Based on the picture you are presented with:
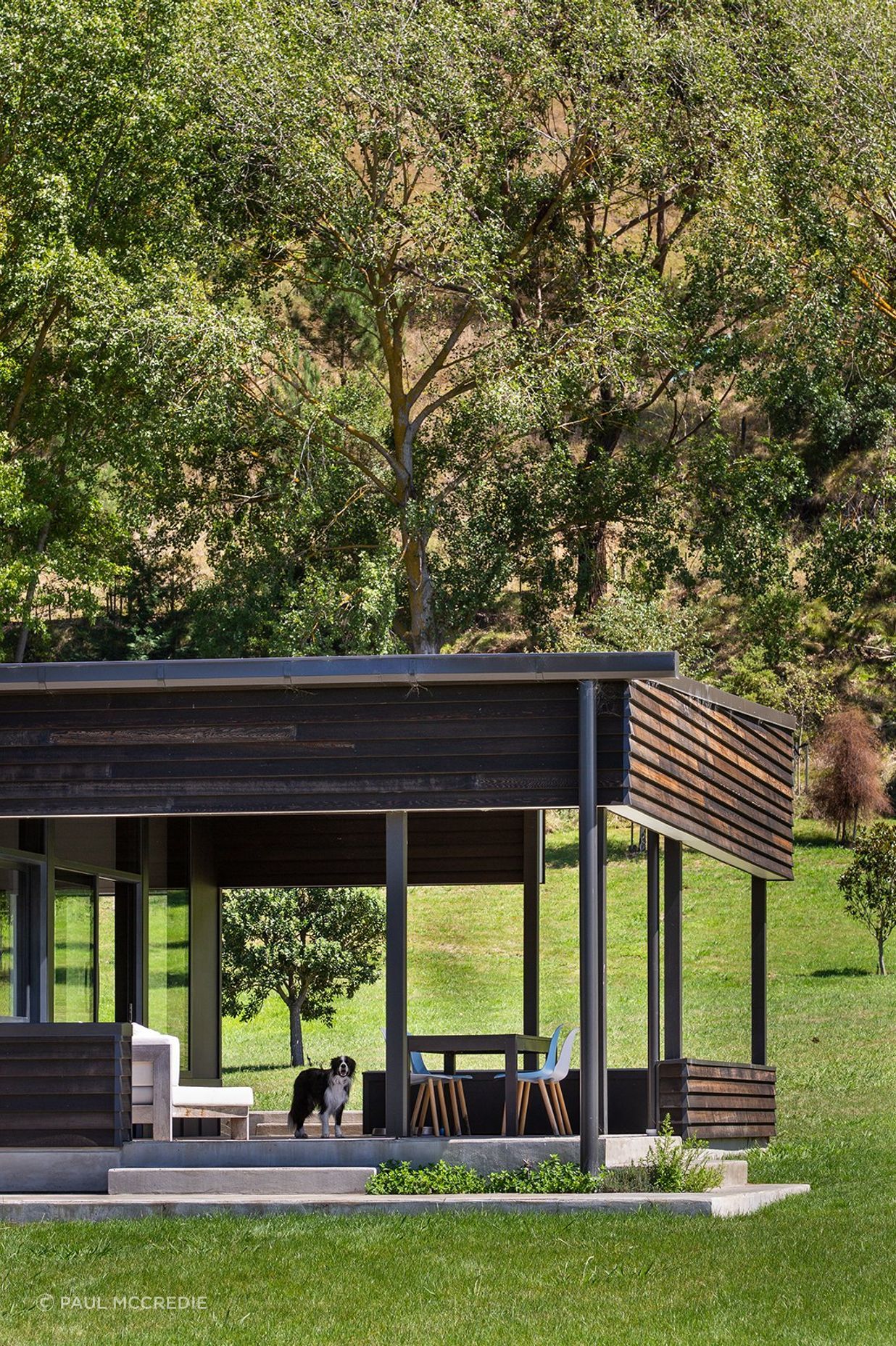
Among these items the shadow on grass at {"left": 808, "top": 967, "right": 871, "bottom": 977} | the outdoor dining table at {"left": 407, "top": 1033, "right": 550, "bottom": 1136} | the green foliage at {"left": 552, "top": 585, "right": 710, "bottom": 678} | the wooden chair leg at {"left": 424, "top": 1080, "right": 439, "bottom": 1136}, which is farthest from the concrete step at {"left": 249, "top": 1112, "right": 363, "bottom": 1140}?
the shadow on grass at {"left": 808, "top": 967, "right": 871, "bottom": 977}

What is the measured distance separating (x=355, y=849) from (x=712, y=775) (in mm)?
4287

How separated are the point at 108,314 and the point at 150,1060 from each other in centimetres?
1461

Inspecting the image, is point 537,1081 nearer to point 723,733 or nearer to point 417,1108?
point 417,1108

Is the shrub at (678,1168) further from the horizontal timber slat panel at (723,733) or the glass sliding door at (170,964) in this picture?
the glass sliding door at (170,964)

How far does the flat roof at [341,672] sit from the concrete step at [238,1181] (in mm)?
2738

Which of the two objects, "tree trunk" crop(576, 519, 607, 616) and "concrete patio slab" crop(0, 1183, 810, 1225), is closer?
"concrete patio slab" crop(0, 1183, 810, 1225)

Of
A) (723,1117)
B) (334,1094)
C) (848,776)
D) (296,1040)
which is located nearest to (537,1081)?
(334,1094)

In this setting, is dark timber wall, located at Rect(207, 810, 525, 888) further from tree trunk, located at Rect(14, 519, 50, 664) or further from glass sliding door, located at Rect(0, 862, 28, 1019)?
tree trunk, located at Rect(14, 519, 50, 664)

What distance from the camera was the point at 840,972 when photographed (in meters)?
26.1

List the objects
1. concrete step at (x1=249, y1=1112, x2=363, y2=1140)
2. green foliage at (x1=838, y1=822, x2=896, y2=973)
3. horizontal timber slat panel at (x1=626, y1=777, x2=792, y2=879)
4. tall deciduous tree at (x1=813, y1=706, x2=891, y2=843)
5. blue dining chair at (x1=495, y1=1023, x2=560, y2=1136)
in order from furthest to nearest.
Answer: tall deciduous tree at (x1=813, y1=706, x2=891, y2=843) < green foliage at (x1=838, y1=822, x2=896, y2=973) < concrete step at (x1=249, y1=1112, x2=363, y2=1140) < blue dining chair at (x1=495, y1=1023, x2=560, y2=1136) < horizontal timber slat panel at (x1=626, y1=777, x2=792, y2=879)

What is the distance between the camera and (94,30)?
22734 mm

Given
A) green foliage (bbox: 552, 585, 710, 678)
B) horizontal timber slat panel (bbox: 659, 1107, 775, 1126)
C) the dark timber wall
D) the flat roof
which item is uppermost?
green foliage (bbox: 552, 585, 710, 678)

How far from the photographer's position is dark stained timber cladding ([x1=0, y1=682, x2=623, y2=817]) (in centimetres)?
1003

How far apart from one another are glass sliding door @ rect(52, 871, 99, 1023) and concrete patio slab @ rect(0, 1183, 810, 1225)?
3112mm
